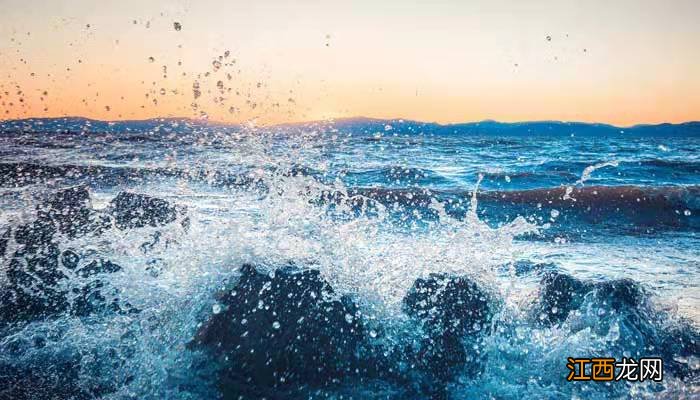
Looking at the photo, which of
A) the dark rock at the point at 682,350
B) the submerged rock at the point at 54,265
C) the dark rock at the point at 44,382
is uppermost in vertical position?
the dark rock at the point at 682,350

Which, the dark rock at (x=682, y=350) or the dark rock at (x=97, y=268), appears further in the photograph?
the dark rock at (x=97, y=268)

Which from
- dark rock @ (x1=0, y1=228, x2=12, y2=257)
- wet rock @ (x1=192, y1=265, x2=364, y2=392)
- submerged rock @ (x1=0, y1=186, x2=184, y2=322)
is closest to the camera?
wet rock @ (x1=192, y1=265, x2=364, y2=392)

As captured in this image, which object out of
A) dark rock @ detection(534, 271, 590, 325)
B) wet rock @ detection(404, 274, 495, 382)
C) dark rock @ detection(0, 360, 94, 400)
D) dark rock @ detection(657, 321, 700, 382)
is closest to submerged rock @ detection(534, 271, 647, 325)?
dark rock @ detection(534, 271, 590, 325)

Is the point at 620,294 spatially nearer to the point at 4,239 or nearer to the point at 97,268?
the point at 97,268

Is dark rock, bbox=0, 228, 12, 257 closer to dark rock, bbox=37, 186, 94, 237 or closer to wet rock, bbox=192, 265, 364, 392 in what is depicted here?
dark rock, bbox=37, 186, 94, 237

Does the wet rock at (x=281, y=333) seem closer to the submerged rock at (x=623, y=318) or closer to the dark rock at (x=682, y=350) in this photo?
the submerged rock at (x=623, y=318)

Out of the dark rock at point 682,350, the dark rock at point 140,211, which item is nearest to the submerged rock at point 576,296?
the dark rock at point 682,350

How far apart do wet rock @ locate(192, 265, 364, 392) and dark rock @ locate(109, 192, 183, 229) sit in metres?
1.95

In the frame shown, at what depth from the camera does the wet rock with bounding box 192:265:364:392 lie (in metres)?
2.26

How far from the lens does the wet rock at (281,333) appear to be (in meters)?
2.26

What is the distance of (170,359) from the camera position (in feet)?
7.70

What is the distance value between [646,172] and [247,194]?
430 inches

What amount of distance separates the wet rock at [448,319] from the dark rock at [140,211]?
251 centimetres

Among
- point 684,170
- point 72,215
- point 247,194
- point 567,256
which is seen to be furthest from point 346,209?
point 684,170
